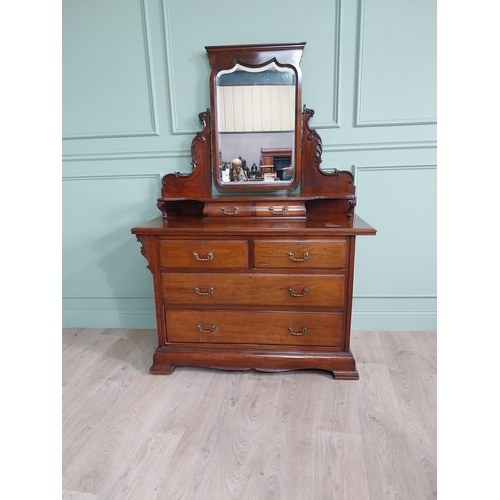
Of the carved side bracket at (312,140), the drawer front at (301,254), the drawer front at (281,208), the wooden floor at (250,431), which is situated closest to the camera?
the wooden floor at (250,431)

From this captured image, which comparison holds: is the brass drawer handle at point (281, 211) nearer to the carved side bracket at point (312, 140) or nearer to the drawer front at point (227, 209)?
the drawer front at point (227, 209)

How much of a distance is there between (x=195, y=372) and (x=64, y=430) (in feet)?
2.34

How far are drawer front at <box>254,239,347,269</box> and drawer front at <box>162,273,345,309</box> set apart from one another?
0.06m

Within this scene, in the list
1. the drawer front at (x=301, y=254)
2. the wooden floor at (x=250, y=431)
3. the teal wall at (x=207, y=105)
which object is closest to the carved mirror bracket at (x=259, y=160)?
the teal wall at (x=207, y=105)

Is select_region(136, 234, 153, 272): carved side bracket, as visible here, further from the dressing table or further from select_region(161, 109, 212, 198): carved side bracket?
select_region(161, 109, 212, 198): carved side bracket

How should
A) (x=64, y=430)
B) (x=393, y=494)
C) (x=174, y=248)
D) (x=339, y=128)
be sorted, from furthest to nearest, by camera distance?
(x=339, y=128), (x=174, y=248), (x=64, y=430), (x=393, y=494)

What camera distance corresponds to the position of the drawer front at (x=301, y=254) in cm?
184

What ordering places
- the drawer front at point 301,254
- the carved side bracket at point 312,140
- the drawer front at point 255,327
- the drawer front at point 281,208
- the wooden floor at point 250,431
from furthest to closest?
the carved side bracket at point 312,140 → the drawer front at point 281,208 → the drawer front at point 255,327 → the drawer front at point 301,254 → the wooden floor at point 250,431

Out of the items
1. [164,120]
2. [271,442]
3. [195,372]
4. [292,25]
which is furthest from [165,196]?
[271,442]

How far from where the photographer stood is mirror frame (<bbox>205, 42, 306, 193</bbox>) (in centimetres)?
210

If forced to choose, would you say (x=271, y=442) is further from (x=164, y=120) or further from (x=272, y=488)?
(x=164, y=120)

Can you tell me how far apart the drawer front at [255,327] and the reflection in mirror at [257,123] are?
2.86ft

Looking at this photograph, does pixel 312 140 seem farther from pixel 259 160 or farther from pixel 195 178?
pixel 195 178

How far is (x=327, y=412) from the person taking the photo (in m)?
1.71
